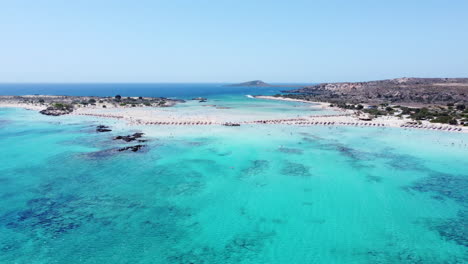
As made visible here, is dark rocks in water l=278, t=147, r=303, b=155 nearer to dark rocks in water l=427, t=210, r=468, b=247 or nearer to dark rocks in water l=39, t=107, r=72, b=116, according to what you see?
dark rocks in water l=427, t=210, r=468, b=247

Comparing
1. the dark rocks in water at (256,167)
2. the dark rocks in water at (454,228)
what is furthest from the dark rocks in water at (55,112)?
the dark rocks in water at (454,228)

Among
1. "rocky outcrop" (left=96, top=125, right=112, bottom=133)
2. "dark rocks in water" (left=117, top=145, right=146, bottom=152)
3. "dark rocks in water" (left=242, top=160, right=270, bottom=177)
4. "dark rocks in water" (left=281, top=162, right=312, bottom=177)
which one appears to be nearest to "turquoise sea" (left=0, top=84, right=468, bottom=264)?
"dark rocks in water" (left=242, top=160, right=270, bottom=177)

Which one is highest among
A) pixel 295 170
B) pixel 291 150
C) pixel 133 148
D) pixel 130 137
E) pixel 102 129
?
pixel 102 129

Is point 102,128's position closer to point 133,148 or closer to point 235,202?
point 133,148

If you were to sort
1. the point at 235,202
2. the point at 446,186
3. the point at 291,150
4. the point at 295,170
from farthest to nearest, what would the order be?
1. the point at 291,150
2. the point at 295,170
3. the point at 446,186
4. the point at 235,202

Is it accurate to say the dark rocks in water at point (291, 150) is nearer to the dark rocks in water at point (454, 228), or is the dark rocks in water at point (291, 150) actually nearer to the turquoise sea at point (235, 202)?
the turquoise sea at point (235, 202)

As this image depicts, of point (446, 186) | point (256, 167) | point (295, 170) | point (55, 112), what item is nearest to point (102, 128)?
point (55, 112)

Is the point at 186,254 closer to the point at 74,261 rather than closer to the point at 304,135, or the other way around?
the point at 74,261
